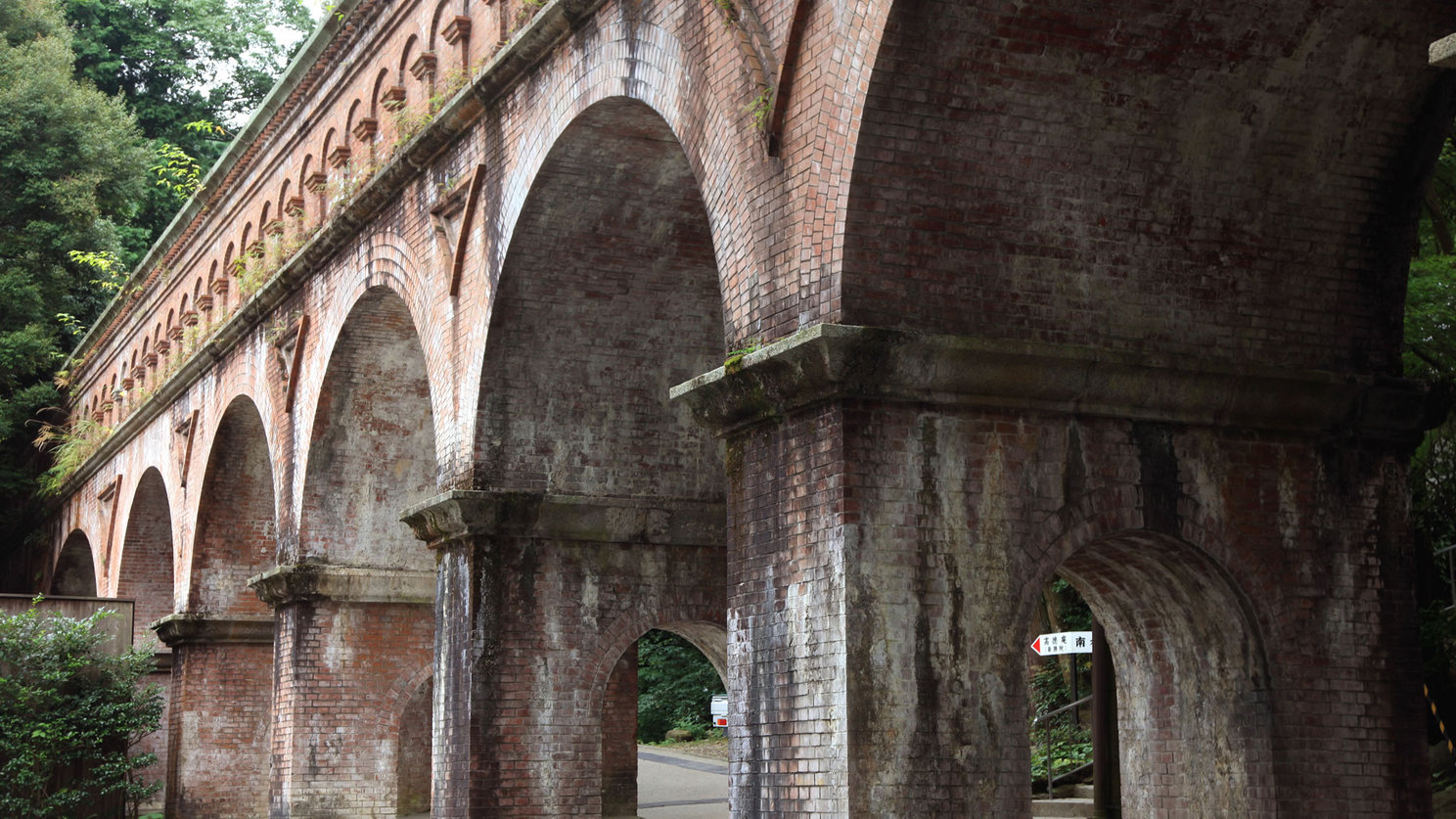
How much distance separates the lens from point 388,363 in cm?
1557

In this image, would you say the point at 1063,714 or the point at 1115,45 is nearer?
the point at 1115,45

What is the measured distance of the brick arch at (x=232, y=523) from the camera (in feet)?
67.2

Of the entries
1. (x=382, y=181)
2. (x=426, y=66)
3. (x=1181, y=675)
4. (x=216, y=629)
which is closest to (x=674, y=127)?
(x=1181, y=675)

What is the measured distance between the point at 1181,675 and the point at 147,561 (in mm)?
21208

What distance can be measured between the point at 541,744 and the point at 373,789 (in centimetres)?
475

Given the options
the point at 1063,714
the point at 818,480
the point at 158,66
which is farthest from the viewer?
the point at 158,66

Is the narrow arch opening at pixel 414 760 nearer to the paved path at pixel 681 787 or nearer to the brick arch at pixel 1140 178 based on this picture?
the paved path at pixel 681 787

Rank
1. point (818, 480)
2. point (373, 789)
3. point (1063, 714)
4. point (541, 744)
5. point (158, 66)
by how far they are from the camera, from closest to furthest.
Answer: point (818, 480)
point (541, 744)
point (373, 789)
point (1063, 714)
point (158, 66)

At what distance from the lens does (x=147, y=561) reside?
26.0 meters

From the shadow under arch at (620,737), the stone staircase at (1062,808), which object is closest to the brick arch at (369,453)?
the shadow under arch at (620,737)

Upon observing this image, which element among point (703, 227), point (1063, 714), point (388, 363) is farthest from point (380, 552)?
point (1063, 714)

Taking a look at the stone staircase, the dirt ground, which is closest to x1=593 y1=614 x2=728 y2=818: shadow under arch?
the stone staircase

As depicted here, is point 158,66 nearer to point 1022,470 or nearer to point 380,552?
point 380,552

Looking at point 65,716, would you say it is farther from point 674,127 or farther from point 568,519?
point 674,127
